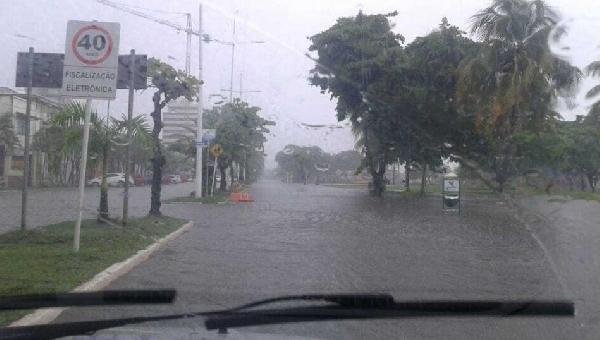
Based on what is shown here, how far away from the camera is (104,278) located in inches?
343

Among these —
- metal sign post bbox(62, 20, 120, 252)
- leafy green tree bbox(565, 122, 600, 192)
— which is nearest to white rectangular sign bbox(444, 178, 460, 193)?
metal sign post bbox(62, 20, 120, 252)

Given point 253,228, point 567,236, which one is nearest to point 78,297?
point 253,228

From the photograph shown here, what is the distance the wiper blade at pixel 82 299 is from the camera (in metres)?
5.70

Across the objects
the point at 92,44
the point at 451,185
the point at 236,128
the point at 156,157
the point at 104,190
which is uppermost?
the point at 236,128

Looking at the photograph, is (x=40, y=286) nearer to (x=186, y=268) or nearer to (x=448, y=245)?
(x=186, y=268)

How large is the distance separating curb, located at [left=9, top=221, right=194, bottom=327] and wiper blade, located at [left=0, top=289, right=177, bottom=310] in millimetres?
143

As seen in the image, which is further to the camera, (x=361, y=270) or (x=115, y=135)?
(x=115, y=135)

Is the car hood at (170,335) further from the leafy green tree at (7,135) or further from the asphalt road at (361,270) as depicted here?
the leafy green tree at (7,135)

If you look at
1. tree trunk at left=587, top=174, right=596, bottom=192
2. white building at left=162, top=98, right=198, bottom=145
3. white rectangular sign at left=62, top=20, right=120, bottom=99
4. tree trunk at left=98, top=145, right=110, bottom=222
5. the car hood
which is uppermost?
white building at left=162, top=98, right=198, bottom=145

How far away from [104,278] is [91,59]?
3.09 m

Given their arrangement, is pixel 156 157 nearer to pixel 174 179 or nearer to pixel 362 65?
pixel 362 65

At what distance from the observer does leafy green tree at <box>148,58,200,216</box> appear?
17.2m

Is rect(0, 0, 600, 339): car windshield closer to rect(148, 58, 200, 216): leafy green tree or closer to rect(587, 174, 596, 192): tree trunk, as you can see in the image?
rect(148, 58, 200, 216): leafy green tree

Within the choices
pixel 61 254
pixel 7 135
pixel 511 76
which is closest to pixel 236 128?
pixel 7 135
